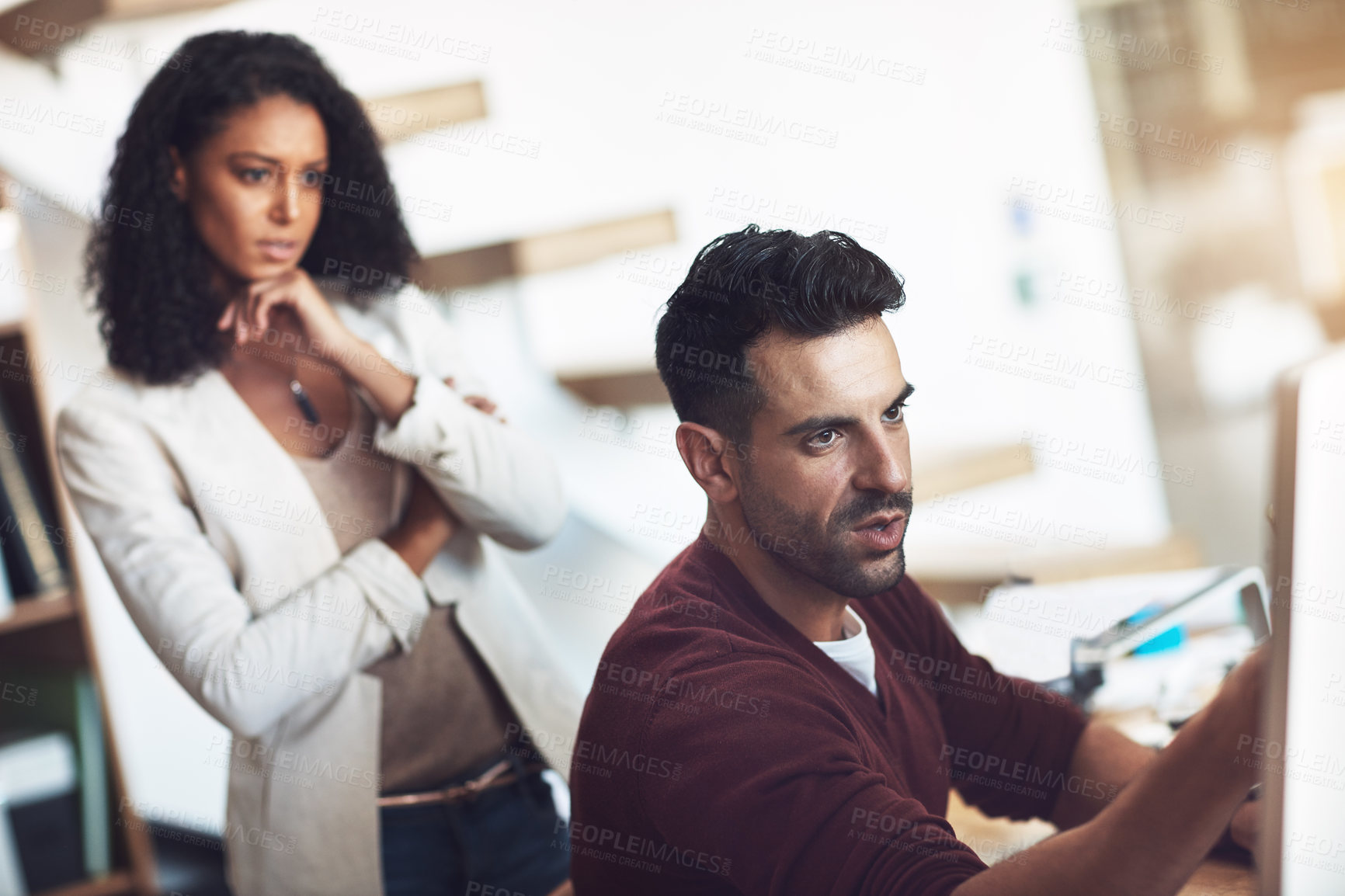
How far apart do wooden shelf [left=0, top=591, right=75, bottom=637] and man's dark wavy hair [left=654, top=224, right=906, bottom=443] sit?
4.50ft

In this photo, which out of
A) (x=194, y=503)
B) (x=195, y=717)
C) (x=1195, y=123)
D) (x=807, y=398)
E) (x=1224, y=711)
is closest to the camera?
(x=1224, y=711)

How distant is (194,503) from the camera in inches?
55.4

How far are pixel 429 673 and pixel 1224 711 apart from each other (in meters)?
1.01

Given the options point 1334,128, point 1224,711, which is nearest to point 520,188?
point 1224,711

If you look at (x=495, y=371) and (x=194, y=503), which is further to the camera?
(x=495, y=371)

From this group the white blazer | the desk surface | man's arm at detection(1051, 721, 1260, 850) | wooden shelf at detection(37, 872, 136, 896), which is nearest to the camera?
the desk surface

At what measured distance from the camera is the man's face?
1.09 meters

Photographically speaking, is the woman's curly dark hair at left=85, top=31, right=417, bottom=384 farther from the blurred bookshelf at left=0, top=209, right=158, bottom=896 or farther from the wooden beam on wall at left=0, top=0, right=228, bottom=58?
the blurred bookshelf at left=0, top=209, right=158, bottom=896

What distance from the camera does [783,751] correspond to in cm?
94

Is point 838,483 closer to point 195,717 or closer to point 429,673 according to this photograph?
point 429,673

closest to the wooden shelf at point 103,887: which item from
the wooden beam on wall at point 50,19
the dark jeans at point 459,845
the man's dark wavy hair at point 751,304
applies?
the dark jeans at point 459,845

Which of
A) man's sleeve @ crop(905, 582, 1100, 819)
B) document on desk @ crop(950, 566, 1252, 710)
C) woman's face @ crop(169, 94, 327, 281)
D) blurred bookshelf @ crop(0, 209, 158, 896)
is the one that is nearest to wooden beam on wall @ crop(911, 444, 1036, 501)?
document on desk @ crop(950, 566, 1252, 710)

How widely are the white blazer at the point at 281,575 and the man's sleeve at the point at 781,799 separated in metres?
0.52

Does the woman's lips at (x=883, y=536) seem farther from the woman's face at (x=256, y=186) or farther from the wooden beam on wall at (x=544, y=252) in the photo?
the woman's face at (x=256, y=186)
